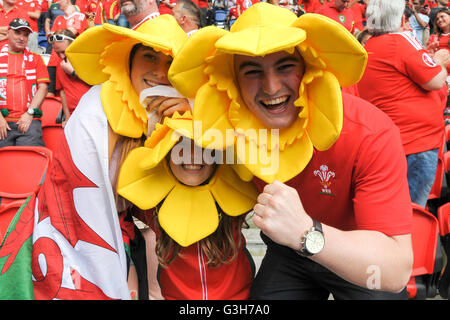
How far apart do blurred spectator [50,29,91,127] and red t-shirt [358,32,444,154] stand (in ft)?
7.79

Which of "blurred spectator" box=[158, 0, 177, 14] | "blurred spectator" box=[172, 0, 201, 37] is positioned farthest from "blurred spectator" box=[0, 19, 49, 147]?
"blurred spectator" box=[158, 0, 177, 14]

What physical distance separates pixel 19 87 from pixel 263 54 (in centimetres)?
346

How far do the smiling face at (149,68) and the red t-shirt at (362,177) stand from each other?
0.50 meters

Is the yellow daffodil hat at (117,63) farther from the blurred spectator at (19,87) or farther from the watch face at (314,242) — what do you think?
the blurred spectator at (19,87)

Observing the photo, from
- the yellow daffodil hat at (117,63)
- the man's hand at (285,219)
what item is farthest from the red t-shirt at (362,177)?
the yellow daffodil hat at (117,63)

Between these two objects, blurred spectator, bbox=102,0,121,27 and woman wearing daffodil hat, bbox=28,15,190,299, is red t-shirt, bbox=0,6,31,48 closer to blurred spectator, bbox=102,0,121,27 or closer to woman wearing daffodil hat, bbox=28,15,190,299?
blurred spectator, bbox=102,0,121,27

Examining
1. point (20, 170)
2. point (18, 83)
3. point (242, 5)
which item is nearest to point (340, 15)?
point (242, 5)

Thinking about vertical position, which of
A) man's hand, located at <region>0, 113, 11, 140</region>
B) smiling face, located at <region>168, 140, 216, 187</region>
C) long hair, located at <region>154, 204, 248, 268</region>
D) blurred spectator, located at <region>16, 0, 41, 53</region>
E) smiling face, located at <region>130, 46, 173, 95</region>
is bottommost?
blurred spectator, located at <region>16, 0, 41, 53</region>

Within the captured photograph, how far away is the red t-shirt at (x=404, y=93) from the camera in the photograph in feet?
8.52

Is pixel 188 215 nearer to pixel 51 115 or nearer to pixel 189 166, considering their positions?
pixel 189 166

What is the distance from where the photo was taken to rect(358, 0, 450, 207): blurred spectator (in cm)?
260
